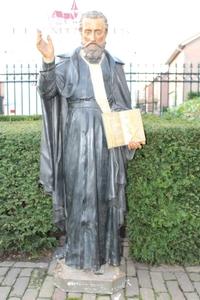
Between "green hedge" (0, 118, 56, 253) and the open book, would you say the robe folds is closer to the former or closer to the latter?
the open book

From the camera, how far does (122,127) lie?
142 inches

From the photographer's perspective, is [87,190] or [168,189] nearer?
[87,190]

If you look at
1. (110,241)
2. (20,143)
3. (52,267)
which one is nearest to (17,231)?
(52,267)

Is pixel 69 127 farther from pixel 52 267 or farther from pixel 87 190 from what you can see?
pixel 52 267

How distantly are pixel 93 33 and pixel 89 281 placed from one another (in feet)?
6.92

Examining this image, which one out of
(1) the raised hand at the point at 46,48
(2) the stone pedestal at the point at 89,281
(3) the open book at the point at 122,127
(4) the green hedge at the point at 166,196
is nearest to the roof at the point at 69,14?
(4) the green hedge at the point at 166,196

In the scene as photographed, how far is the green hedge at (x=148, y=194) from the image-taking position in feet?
14.1

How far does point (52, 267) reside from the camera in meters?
4.48

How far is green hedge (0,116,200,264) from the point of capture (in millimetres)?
4305

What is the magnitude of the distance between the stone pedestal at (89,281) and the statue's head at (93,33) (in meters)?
1.86

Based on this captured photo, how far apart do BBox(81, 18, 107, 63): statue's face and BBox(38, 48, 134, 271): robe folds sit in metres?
0.12

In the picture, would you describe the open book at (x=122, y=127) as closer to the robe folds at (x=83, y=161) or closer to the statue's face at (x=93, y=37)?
the robe folds at (x=83, y=161)

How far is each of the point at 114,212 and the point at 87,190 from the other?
0.35 m

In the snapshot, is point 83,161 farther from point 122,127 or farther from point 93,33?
point 93,33
